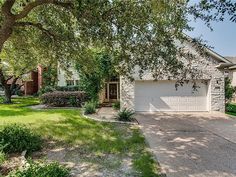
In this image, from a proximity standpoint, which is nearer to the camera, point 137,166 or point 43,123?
point 137,166

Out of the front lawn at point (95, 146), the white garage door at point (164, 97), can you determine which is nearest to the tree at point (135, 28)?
the front lawn at point (95, 146)

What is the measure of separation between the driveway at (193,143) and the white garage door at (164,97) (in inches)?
76.2

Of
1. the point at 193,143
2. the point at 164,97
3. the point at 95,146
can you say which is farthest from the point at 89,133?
the point at 164,97

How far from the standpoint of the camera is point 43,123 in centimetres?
1411

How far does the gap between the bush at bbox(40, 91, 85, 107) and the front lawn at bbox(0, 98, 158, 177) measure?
792 centimetres

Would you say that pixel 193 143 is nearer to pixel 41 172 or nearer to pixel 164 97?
pixel 41 172

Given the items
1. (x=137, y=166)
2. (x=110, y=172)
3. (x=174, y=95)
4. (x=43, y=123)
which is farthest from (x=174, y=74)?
(x=174, y=95)

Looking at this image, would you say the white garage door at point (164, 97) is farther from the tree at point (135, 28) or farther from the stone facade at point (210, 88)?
the tree at point (135, 28)

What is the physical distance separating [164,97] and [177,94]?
3.33 feet

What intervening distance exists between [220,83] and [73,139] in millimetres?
12920

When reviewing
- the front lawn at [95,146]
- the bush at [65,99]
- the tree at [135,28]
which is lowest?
the front lawn at [95,146]

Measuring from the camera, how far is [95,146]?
10.3m

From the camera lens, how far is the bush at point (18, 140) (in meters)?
9.20

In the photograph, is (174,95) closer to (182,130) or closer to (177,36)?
(182,130)
